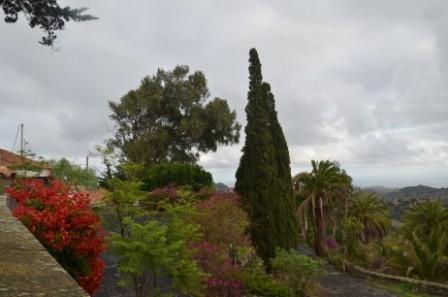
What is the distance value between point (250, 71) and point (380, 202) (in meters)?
12.7

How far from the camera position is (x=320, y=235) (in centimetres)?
2025

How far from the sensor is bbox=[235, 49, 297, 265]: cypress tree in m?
14.2

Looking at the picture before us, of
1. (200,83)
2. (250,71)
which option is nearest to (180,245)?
(250,71)

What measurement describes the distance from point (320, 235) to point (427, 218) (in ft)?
18.2

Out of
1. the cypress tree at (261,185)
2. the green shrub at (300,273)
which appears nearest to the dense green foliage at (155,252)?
the green shrub at (300,273)

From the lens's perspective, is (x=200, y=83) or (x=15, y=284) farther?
(x=200, y=83)

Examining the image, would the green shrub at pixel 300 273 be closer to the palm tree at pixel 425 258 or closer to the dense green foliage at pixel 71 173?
the palm tree at pixel 425 258

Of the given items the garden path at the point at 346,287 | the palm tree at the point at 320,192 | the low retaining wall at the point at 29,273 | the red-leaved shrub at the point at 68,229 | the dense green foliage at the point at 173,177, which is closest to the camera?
the low retaining wall at the point at 29,273

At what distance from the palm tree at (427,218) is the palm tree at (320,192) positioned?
4.02 m

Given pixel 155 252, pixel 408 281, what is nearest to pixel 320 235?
pixel 408 281

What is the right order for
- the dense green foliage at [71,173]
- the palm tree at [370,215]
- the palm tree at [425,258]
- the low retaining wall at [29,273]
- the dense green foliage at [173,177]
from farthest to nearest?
the palm tree at [370,215], the dense green foliage at [173,177], the palm tree at [425,258], the dense green foliage at [71,173], the low retaining wall at [29,273]

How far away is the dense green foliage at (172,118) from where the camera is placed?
29.1m

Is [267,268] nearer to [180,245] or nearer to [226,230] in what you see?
[226,230]

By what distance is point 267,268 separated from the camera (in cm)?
1398
